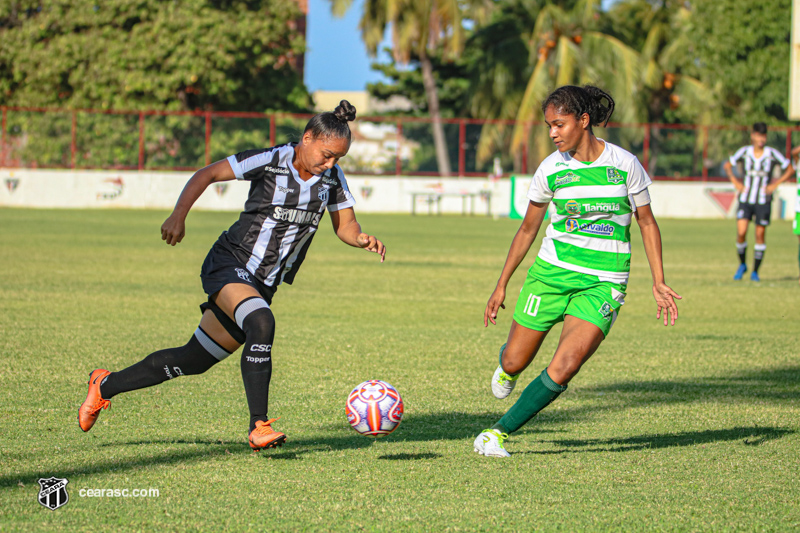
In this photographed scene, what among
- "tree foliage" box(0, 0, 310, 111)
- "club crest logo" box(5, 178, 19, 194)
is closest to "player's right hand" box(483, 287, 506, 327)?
"club crest logo" box(5, 178, 19, 194)

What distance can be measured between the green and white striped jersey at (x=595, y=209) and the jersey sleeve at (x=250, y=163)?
1.47 m

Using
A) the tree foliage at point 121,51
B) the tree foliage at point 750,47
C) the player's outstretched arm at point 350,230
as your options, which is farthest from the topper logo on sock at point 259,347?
the tree foliage at point 750,47

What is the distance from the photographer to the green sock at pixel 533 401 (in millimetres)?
4828

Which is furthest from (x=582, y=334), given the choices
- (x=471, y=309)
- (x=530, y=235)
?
(x=471, y=309)

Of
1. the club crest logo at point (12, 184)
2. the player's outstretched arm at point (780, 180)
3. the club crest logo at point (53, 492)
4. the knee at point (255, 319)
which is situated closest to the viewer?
the club crest logo at point (53, 492)

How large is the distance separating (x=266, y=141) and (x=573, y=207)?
30965 mm

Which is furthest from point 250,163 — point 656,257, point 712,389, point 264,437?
point 712,389

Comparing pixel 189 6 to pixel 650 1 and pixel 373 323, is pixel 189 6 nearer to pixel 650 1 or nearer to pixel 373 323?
pixel 650 1

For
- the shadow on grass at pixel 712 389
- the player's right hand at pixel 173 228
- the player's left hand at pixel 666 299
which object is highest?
the player's right hand at pixel 173 228

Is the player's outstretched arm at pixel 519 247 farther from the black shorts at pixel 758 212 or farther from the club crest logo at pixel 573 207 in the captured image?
the black shorts at pixel 758 212

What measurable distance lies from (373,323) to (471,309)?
5.78ft

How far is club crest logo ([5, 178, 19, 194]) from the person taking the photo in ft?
102

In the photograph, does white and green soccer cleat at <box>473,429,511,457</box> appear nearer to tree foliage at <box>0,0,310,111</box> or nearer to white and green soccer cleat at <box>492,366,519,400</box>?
white and green soccer cleat at <box>492,366,519,400</box>

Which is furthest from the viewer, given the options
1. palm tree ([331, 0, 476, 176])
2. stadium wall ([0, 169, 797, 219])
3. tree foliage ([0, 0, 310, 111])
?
palm tree ([331, 0, 476, 176])
